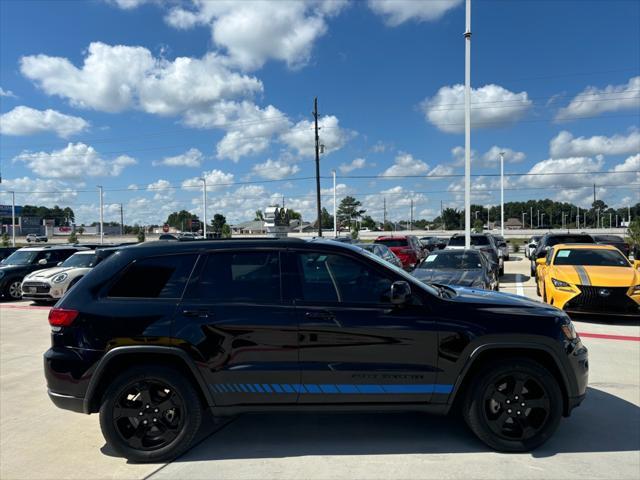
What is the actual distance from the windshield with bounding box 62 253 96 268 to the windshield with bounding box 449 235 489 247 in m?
13.4

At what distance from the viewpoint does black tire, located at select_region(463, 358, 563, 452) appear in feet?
12.3

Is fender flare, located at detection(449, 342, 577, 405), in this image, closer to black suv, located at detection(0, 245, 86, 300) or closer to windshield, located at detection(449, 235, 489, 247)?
black suv, located at detection(0, 245, 86, 300)

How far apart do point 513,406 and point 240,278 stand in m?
2.53

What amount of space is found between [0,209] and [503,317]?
291 feet

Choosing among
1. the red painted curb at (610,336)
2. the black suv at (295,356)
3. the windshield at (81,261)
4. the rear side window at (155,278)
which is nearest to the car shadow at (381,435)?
the black suv at (295,356)

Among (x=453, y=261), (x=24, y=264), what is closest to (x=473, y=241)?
(x=453, y=261)

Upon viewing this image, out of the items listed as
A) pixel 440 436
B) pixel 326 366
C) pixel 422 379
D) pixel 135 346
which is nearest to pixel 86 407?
pixel 135 346

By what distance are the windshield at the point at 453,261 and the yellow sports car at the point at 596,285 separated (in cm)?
155

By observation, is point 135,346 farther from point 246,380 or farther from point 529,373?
point 529,373

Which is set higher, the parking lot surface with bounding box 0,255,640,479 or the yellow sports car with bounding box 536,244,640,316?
the yellow sports car with bounding box 536,244,640,316

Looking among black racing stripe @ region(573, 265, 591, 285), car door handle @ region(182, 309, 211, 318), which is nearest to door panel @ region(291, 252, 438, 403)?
car door handle @ region(182, 309, 211, 318)

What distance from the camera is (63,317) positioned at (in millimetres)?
3781

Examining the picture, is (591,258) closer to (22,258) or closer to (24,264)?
(24,264)

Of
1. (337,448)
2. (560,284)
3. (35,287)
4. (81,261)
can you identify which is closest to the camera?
(337,448)
